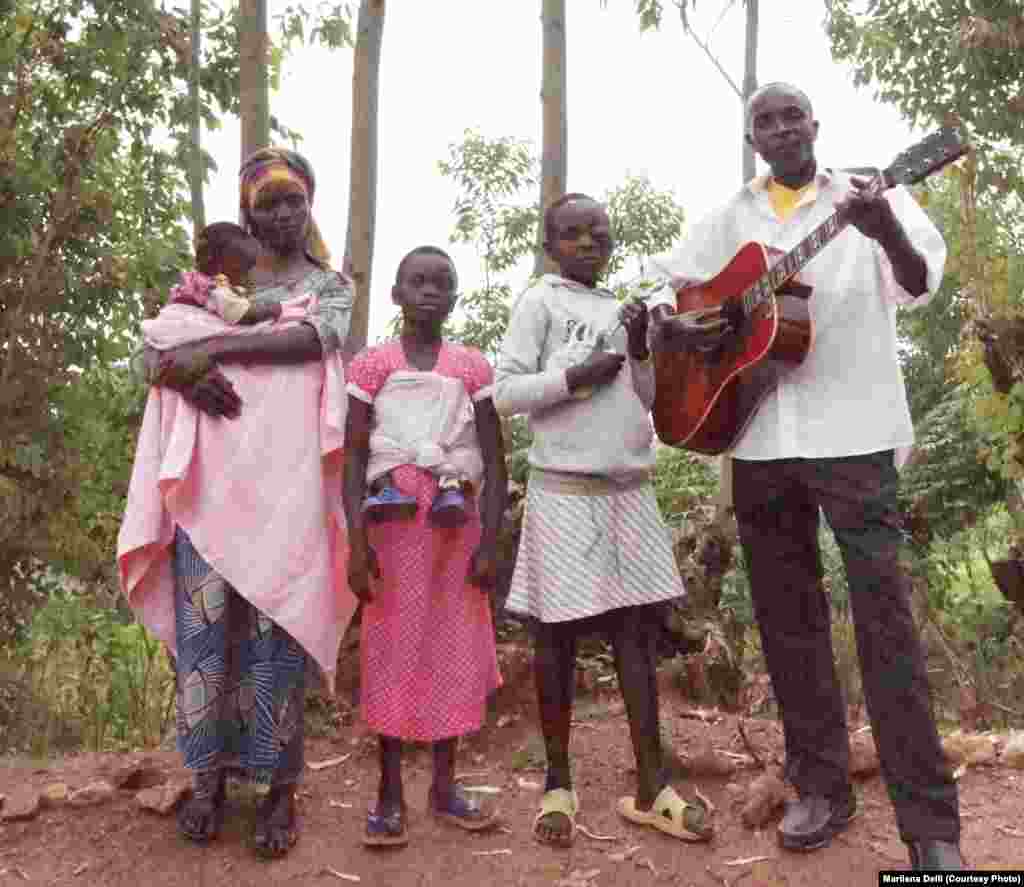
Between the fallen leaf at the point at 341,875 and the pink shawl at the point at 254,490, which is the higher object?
the pink shawl at the point at 254,490

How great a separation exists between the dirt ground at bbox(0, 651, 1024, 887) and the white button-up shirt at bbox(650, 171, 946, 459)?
1165mm

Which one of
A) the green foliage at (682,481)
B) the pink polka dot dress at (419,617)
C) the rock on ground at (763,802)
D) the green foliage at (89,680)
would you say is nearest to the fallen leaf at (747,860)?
the rock on ground at (763,802)

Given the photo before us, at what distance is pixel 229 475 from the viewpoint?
3312 mm

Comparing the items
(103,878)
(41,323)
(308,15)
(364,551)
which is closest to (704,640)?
(364,551)

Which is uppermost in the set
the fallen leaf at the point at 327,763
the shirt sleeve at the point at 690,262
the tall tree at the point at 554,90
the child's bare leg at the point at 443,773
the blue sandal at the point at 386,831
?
the tall tree at the point at 554,90

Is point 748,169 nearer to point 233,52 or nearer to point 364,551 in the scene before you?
point 233,52

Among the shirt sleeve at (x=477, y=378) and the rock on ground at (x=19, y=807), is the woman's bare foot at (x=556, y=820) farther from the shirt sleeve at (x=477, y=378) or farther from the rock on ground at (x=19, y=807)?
the rock on ground at (x=19, y=807)

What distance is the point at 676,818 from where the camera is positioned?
11.0 ft

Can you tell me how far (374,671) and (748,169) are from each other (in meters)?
8.44

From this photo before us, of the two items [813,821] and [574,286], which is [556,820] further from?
[574,286]

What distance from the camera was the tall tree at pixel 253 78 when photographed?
18.6ft

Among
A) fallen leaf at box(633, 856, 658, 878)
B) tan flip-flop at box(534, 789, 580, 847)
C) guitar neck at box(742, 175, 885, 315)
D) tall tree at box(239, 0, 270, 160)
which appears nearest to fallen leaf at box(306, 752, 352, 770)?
tan flip-flop at box(534, 789, 580, 847)

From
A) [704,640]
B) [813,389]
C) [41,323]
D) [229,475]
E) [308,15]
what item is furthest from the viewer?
[308,15]

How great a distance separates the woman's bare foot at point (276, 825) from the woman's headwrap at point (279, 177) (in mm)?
1641
